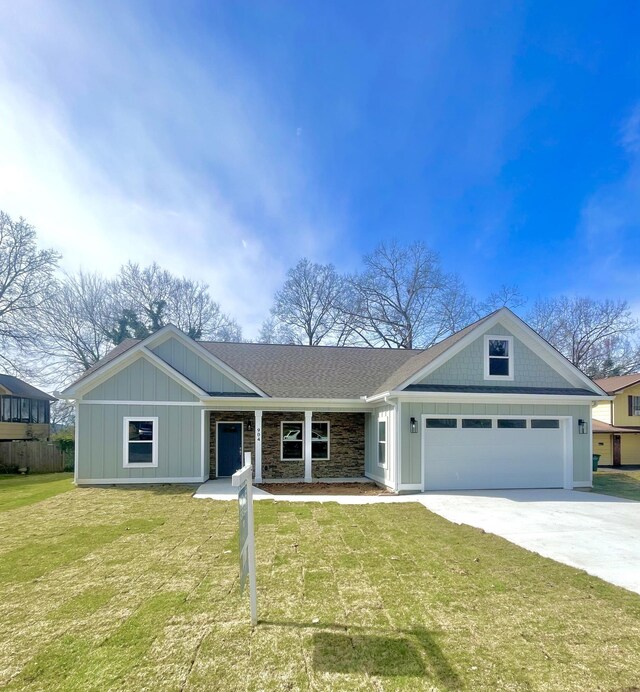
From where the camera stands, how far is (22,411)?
2186 cm

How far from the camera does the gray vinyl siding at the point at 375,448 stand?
38.5 feet

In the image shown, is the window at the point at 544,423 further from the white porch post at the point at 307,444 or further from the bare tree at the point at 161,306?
the bare tree at the point at 161,306

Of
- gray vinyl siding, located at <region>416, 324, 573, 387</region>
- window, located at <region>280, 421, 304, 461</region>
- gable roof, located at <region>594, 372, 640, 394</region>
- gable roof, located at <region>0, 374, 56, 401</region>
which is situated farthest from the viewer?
gable roof, located at <region>594, 372, 640, 394</region>

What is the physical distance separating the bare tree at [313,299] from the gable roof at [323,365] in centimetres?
1155

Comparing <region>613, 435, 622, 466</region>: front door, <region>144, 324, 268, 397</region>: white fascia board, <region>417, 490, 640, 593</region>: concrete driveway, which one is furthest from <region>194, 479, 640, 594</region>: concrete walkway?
<region>613, 435, 622, 466</region>: front door

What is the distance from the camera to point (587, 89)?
11.9 metres

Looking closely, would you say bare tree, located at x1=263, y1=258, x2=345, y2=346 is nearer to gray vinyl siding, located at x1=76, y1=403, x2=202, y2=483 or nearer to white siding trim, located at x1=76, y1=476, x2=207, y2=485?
gray vinyl siding, located at x1=76, y1=403, x2=202, y2=483

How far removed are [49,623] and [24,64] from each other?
10.1 metres

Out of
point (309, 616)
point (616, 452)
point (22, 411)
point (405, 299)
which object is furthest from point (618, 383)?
point (22, 411)

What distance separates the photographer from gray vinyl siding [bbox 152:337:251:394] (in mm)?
12953

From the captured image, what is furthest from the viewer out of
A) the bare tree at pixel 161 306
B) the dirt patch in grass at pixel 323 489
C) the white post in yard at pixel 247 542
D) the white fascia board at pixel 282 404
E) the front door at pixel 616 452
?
the bare tree at pixel 161 306

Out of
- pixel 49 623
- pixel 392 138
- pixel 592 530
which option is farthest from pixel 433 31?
pixel 49 623

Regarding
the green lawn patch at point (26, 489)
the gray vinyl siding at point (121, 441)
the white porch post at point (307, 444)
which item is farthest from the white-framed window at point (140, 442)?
the white porch post at point (307, 444)

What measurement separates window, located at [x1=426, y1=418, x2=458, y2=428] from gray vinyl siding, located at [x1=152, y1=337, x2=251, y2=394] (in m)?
5.54
